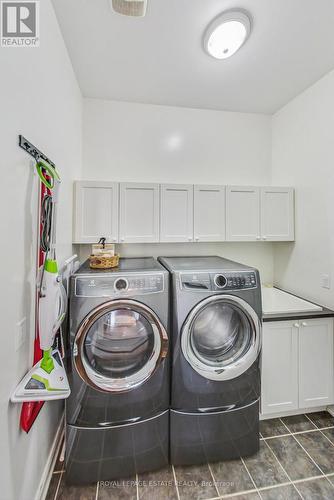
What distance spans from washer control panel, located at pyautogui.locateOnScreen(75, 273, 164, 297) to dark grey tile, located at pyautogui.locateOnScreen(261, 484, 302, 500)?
1.40m

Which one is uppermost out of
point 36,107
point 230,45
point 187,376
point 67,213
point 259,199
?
point 230,45

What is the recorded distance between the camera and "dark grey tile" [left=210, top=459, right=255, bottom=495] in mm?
1502

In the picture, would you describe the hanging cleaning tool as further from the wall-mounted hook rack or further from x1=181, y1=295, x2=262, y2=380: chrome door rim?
x1=181, y1=295, x2=262, y2=380: chrome door rim

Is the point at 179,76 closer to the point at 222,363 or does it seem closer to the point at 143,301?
the point at 143,301

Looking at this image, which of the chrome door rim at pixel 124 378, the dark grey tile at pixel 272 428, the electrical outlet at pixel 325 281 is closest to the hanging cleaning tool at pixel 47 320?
the chrome door rim at pixel 124 378

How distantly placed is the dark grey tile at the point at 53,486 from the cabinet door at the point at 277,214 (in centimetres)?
258

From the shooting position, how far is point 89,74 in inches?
83.4

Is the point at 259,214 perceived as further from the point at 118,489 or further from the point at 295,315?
the point at 118,489

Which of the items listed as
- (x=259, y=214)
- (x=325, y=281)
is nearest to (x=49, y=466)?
(x=325, y=281)

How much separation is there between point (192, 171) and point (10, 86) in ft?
6.47

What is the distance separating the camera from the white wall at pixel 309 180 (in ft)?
6.97

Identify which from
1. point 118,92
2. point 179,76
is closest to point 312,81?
point 179,76

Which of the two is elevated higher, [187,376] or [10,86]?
[10,86]

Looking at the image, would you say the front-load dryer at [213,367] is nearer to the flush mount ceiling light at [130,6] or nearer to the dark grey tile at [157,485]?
the dark grey tile at [157,485]
